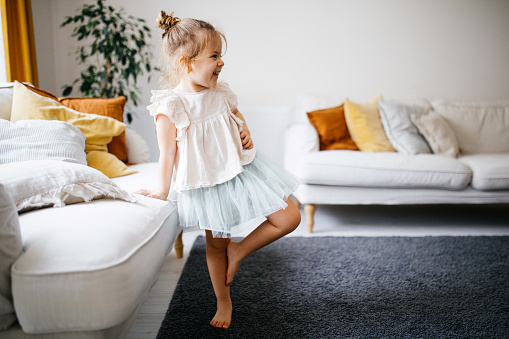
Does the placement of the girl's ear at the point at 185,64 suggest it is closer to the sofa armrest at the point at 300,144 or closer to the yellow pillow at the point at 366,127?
the sofa armrest at the point at 300,144

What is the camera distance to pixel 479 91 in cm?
344

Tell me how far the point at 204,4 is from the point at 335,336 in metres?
2.87

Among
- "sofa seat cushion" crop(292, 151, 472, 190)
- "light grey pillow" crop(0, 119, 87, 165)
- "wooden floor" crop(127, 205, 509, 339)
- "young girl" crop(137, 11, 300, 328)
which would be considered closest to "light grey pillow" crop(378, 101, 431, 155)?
"sofa seat cushion" crop(292, 151, 472, 190)

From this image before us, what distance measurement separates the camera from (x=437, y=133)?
256cm

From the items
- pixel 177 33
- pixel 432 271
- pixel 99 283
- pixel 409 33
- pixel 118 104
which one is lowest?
pixel 432 271

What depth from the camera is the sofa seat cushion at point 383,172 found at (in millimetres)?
2225

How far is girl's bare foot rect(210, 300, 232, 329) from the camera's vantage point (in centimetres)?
128

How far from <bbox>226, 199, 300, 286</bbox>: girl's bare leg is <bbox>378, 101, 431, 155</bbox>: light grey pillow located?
1.46 m

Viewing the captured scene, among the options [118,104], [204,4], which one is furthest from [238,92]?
[118,104]

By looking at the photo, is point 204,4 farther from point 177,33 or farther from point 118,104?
point 177,33

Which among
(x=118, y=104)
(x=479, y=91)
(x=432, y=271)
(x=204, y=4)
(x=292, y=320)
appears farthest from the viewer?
(x=479, y=91)

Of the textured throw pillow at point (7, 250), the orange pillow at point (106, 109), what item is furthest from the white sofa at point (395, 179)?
the textured throw pillow at point (7, 250)

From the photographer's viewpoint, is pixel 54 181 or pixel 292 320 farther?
pixel 292 320

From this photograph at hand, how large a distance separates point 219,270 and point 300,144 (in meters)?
1.31
